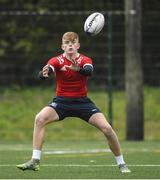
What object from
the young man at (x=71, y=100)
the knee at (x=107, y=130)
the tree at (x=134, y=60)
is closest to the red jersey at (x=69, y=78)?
the young man at (x=71, y=100)

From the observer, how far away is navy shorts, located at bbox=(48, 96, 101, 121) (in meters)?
12.0

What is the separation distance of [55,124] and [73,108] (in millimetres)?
12383

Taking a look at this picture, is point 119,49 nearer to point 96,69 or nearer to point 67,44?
point 96,69

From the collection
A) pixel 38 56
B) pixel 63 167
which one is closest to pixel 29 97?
pixel 38 56

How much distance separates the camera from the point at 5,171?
12133 millimetres

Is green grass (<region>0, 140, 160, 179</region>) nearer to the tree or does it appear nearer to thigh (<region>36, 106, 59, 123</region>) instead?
thigh (<region>36, 106, 59, 123</region>)

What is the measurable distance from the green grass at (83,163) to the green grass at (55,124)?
4963mm

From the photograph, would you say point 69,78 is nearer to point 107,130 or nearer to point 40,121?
point 40,121

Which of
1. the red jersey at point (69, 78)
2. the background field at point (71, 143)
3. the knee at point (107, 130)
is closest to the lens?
the knee at point (107, 130)

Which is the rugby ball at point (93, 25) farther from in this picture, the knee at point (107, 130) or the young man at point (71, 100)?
the knee at point (107, 130)

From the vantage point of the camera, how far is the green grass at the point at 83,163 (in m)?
11.5

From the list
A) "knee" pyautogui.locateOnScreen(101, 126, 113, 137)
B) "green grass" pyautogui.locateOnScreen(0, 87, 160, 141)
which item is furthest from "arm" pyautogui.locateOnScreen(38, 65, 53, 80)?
"green grass" pyautogui.locateOnScreen(0, 87, 160, 141)

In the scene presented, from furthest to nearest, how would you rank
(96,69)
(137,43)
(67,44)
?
(96,69), (137,43), (67,44)

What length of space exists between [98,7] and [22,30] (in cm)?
243
